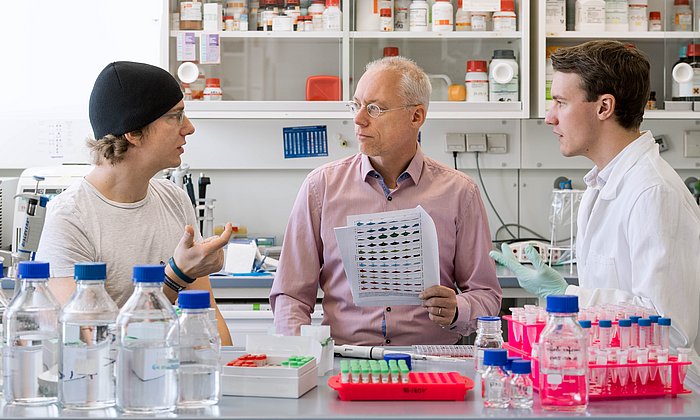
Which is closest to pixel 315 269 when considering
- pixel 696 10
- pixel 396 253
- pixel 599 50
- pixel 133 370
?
pixel 396 253

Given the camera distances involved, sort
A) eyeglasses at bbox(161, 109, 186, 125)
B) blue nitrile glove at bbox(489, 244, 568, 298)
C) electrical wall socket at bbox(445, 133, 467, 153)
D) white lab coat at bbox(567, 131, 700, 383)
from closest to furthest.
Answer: white lab coat at bbox(567, 131, 700, 383) < eyeglasses at bbox(161, 109, 186, 125) < blue nitrile glove at bbox(489, 244, 568, 298) < electrical wall socket at bbox(445, 133, 467, 153)

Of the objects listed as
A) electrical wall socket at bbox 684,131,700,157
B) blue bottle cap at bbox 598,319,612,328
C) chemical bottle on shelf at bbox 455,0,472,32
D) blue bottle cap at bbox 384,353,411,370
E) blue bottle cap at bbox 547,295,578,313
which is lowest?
blue bottle cap at bbox 384,353,411,370

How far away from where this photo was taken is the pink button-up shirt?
7.88 ft

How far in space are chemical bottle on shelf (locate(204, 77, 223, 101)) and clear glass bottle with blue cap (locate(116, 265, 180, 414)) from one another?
2431mm

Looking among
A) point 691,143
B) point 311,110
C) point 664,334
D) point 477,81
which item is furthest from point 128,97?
point 691,143

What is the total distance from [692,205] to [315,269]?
97cm

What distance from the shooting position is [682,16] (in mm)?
3705

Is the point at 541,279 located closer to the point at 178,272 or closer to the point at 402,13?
the point at 178,272

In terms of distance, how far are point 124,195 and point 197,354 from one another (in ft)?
2.98

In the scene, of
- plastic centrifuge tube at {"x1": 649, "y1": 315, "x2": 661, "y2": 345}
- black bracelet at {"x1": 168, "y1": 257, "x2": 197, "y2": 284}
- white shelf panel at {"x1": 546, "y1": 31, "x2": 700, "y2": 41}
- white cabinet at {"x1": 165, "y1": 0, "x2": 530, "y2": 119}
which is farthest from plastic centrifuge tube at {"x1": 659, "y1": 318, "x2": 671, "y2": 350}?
white shelf panel at {"x1": 546, "y1": 31, "x2": 700, "y2": 41}

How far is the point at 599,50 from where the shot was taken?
7.23ft

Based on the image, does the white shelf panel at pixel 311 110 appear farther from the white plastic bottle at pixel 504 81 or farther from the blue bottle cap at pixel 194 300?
the blue bottle cap at pixel 194 300

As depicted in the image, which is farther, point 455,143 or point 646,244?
point 455,143

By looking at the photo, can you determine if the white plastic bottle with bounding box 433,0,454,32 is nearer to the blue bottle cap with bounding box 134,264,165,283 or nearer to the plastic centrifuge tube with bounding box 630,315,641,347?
the plastic centrifuge tube with bounding box 630,315,641,347
